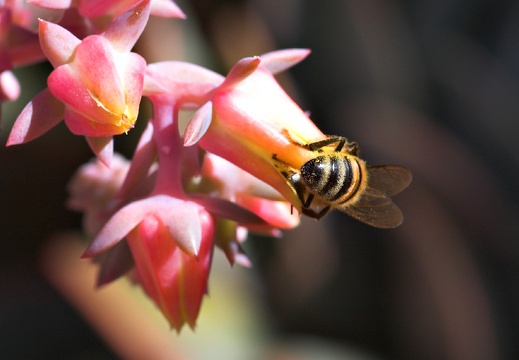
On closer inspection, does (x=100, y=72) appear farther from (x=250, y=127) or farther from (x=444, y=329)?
(x=444, y=329)

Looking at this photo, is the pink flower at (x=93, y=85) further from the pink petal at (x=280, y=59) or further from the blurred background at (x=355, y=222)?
the blurred background at (x=355, y=222)

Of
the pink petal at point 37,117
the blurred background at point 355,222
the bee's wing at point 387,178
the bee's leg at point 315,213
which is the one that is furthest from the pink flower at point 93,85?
the blurred background at point 355,222

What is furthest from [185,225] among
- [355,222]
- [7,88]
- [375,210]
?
[355,222]

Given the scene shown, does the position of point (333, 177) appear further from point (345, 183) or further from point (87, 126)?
point (87, 126)

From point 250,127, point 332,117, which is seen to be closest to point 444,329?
point 332,117

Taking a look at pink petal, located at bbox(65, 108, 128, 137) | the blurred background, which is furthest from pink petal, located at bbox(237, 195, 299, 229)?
the blurred background

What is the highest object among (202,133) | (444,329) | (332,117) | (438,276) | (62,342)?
(202,133)

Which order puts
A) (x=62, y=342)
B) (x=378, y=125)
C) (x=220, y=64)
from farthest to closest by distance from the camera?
(x=378, y=125) < (x=220, y=64) < (x=62, y=342)
